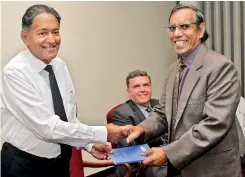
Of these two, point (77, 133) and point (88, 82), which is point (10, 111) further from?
point (88, 82)

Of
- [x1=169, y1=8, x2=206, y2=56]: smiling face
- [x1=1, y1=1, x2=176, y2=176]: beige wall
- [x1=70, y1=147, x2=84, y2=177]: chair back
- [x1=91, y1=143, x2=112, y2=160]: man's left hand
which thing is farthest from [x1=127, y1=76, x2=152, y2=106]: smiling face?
[x1=169, y1=8, x2=206, y2=56]: smiling face

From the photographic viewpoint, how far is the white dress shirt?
1.74 m

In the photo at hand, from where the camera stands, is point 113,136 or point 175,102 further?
point 113,136

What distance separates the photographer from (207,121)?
65.9 inches

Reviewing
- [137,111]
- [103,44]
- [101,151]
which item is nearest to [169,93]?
[101,151]

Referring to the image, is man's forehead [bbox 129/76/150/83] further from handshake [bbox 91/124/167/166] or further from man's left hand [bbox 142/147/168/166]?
man's left hand [bbox 142/147/168/166]

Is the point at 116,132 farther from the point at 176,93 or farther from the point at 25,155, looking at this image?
the point at 25,155

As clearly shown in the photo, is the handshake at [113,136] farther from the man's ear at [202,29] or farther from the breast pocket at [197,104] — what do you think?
the man's ear at [202,29]

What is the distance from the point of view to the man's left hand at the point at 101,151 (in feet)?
7.03

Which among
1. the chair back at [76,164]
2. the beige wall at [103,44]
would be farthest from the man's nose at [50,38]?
the beige wall at [103,44]

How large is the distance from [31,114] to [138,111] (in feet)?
4.85

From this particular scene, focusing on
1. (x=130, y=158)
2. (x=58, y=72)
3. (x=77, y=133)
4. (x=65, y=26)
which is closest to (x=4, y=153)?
(x=77, y=133)

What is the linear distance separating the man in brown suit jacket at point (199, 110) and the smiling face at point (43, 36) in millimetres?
633

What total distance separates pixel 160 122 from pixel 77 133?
56cm
